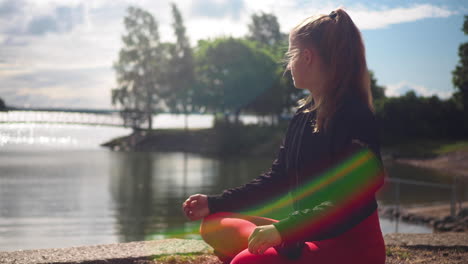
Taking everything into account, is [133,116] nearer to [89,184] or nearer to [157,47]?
[157,47]

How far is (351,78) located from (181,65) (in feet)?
160

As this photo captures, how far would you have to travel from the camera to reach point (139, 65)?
50750 mm

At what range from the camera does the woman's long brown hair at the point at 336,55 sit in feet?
6.70

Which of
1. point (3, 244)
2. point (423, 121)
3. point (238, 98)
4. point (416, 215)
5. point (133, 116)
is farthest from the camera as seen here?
A: point (133, 116)

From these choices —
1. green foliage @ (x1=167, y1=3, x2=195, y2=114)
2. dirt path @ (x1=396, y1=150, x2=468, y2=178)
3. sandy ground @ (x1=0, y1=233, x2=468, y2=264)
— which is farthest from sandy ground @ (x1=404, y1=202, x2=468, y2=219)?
green foliage @ (x1=167, y1=3, x2=195, y2=114)

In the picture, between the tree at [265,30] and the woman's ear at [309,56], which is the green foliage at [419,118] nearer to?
the tree at [265,30]

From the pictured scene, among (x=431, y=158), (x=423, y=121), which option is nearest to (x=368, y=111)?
(x=431, y=158)

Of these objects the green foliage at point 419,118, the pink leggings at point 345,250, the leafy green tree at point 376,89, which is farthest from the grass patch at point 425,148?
the pink leggings at point 345,250

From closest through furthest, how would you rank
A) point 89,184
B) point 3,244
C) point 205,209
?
point 205,209 → point 3,244 → point 89,184

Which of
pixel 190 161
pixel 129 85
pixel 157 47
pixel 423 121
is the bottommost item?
pixel 190 161

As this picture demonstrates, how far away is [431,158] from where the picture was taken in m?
33.8

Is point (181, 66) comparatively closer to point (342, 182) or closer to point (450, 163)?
point (450, 163)

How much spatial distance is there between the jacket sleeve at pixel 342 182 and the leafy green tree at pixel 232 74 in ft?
149

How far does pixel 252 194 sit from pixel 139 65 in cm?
4960
